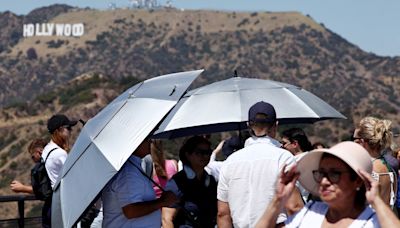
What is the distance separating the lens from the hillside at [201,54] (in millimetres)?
121312

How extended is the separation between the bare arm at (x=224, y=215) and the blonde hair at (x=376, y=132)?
3.53 feet

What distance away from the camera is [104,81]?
80.8 meters

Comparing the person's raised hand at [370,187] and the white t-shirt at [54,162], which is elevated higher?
the person's raised hand at [370,187]

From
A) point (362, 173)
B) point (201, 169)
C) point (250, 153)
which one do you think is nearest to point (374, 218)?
point (362, 173)

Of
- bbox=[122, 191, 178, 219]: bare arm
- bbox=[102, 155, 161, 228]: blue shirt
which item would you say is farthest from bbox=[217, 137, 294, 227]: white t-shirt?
bbox=[102, 155, 161, 228]: blue shirt

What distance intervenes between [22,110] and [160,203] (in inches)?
3004

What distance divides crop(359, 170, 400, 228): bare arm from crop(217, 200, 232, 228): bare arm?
6.58 feet

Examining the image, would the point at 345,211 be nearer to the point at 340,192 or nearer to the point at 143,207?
the point at 340,192

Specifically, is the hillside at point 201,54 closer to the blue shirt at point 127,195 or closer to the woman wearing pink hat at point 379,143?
the woman wearing pink hat at point 379,143

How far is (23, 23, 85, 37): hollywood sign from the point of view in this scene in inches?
6032

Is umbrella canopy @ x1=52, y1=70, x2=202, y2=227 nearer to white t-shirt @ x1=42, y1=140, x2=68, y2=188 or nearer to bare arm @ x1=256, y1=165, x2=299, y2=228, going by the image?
white t-shirt @ x1=42, y1=140, x2=68, y2=188

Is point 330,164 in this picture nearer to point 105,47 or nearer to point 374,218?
point 374,218

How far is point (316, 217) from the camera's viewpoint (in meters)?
4.14

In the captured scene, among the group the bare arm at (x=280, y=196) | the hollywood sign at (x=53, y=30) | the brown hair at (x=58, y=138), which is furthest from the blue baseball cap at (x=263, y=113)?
the hollywood sign at (x=53, y=30)
